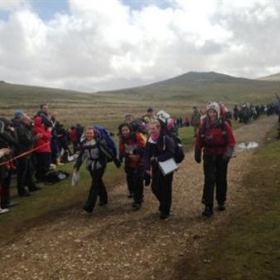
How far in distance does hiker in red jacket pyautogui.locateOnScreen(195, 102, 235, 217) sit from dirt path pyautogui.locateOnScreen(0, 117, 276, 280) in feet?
1.89

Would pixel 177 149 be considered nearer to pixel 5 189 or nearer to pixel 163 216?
pixel 163 216

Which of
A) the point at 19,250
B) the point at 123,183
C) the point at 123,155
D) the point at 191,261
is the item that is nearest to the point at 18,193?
the point at 123,183

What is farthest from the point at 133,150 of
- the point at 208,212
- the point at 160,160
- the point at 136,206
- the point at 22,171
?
the point at 22,171

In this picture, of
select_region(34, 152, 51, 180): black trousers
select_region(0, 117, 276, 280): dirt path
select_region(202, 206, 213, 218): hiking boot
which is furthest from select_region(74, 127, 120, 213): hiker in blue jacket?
select_region(34, 152, 51, 180): black trousers

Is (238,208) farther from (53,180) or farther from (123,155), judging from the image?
(53,180)

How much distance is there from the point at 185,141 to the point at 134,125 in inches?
691

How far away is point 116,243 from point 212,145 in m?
3.10

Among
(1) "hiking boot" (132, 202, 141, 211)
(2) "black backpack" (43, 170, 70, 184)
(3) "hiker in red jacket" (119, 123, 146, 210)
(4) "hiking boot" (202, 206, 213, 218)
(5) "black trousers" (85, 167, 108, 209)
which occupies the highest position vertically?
(3) "hiker in red jacket" (119, 123, 146, 210)

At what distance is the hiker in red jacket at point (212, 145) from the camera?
1030 cm

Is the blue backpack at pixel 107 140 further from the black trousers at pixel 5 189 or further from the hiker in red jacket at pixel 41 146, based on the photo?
the hiker in red jacket at pixel 41 146

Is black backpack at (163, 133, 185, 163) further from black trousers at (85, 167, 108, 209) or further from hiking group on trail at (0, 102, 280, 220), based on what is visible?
black trousers at (85, 167, 108, 209)

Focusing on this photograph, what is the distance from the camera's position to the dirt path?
7.82 meters

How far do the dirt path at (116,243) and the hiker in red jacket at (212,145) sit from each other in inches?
22.6

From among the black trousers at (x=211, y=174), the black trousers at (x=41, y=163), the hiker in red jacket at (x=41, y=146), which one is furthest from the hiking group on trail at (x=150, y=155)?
the black trousers at (x=41, y=163)
